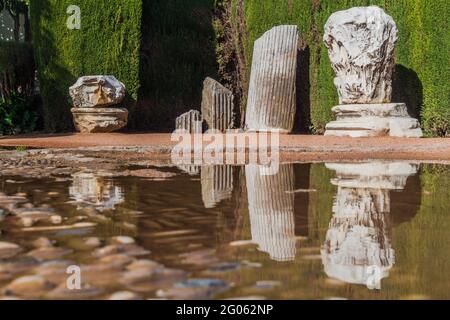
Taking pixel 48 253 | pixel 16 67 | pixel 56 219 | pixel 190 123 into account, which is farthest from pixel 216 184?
pixel 16 67

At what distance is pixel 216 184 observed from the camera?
11.9ft

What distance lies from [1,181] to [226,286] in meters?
2.82

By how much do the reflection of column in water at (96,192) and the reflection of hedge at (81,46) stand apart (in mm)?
6901

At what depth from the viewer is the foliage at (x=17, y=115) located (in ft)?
36.3

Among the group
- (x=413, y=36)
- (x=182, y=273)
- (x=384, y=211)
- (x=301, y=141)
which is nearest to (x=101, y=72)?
(x=301, y=141)

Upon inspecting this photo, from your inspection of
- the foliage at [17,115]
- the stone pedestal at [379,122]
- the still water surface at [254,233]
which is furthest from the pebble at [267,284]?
the foliage at [17,115]

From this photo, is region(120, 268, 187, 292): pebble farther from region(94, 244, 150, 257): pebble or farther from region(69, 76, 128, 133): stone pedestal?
region(69, 76, 128, 133): stone pedestal

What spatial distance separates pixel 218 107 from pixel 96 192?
668cm

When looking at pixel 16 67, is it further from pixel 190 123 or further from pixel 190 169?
pixel 190 169

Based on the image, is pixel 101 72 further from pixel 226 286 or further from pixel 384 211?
pixel 226 286

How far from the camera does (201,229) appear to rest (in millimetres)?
2123

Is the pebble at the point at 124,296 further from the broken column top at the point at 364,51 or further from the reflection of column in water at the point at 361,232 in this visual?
the broken column top at the point at 364,51

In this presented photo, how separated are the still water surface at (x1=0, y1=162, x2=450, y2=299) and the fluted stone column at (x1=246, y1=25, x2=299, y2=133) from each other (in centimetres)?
590

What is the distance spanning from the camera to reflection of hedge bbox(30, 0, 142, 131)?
34.1 ft
